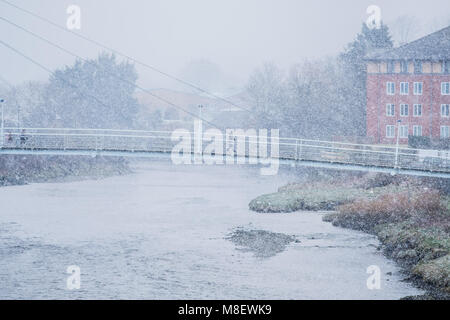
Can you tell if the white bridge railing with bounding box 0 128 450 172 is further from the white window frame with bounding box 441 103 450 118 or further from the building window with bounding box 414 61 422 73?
the building window with bounding box 414 61 422 73

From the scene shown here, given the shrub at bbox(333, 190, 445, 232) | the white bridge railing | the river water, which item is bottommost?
the river water

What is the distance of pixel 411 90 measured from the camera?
2591 inches

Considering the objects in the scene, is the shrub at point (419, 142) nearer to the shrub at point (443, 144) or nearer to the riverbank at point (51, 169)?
the shrub at point (443, 144)

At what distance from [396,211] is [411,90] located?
29488 mm

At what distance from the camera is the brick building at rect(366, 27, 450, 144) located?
64.4m

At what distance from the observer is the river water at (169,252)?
27.0 m

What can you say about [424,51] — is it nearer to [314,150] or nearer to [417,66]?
[417,66]

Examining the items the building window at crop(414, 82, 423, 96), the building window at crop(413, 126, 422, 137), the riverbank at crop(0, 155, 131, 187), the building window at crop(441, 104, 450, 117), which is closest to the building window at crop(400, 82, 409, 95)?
the building window at crop(414, 82, 423, 96)

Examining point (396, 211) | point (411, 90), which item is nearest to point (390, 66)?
point (411, 90)

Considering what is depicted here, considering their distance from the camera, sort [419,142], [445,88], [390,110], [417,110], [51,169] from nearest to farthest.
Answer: [419,142]
[51,169]
[445,88]
[417,110]
[390,110]

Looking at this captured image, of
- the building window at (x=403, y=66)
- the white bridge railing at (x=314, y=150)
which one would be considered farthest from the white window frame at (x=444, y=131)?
the white bridge railing at (x=314, y=150)

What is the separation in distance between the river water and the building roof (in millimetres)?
22752

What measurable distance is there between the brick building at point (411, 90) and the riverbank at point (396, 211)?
14820mm
